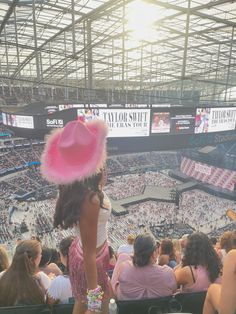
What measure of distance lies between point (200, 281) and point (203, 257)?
7.6 inches

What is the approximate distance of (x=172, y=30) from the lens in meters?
13.9

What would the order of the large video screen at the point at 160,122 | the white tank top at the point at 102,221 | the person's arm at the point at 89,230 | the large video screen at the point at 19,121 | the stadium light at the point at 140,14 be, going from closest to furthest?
the person's arm at the point at 89,230 < the white tank top at the point at 102,221 < the large video screen at the point at 160,122 < the large video screen at the point at 19,121 < the stadium light at the point at 140,14

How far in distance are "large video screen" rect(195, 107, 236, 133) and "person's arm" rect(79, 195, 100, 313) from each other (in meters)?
6.97

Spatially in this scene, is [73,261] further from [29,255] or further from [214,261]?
[214,261]

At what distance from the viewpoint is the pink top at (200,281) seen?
211cm

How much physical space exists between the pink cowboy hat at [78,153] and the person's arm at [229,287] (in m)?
0.87

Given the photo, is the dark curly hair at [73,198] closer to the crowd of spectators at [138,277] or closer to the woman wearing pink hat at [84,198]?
the woman wearing pink hat at [84,198]

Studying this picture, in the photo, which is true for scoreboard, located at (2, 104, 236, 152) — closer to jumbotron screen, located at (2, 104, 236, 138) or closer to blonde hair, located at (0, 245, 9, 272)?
jumbotron screen, located at (2, 104, 236, 138)

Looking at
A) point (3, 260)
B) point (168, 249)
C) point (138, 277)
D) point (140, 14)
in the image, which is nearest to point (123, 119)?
point (168, 249)

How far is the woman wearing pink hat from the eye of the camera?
1.39 m

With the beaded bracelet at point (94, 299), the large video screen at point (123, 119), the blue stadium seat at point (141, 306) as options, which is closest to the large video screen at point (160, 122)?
the large video screen at point (123, 119)

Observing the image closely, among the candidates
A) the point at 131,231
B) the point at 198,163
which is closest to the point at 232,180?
the point at 198,163

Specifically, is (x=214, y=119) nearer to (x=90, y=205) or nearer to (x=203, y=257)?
(x=203, y=257)

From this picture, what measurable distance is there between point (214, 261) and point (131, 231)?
1276 cm
